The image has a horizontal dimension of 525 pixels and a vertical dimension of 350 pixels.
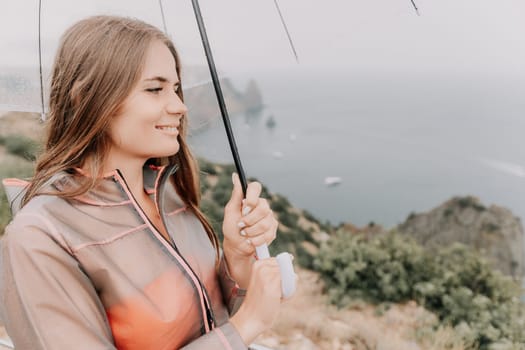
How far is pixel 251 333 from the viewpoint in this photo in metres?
0.80

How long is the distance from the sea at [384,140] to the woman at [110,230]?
21.1ft

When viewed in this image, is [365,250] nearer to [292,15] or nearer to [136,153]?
[292,15]

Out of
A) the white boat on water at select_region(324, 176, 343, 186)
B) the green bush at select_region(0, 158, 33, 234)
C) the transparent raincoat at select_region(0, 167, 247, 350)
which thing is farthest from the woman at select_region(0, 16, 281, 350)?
the white boat on water at select_region(324, 176, 343, 186)

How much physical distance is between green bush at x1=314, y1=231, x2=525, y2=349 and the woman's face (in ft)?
10.9

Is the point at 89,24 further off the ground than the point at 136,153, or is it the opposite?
the point at 89,24

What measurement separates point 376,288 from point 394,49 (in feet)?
22.5

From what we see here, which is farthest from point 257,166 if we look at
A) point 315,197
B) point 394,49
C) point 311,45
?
point 311,45

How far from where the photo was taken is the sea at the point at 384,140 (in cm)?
889

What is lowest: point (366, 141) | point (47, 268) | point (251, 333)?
point (366, 141)

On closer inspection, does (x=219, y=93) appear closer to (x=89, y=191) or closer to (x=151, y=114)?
(x=151, y=114)

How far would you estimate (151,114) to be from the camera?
0.83 metres

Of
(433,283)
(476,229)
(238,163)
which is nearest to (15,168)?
(433,283)

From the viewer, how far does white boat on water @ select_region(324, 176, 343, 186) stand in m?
10.6

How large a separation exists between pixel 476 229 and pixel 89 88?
702cm
